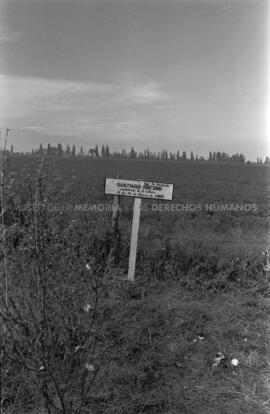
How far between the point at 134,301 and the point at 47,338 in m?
1.51

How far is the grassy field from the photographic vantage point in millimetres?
2062

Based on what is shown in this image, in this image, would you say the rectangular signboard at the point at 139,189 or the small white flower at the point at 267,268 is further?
the small white flower at the point at 267,268

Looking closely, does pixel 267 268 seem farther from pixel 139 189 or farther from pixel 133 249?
pixel 139 189

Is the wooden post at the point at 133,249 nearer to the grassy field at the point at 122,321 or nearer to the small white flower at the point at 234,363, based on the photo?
the grassy field at the point at 122,321

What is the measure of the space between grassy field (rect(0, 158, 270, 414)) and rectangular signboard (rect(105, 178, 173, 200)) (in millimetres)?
580

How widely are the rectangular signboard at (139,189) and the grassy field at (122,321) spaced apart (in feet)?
1.90

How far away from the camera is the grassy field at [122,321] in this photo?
2.06 metres

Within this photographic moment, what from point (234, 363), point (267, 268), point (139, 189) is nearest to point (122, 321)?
point (234, 363)

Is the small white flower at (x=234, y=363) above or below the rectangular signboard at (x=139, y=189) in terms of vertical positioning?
below

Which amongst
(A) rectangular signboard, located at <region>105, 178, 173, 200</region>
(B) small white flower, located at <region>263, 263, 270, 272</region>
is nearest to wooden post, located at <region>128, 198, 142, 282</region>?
(A) rectangular signboard, located at <region>105, 178, 173, 200</region>

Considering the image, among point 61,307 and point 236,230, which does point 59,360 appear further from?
point 236,230

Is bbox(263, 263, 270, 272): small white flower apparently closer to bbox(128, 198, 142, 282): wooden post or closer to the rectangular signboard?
the rectangular signboard

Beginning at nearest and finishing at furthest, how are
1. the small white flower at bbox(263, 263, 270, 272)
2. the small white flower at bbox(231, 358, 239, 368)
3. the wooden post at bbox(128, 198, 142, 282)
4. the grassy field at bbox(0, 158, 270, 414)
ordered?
the grassy field at bbox(0, 158, 270, 414) → the small white flower at bbox(231, 358, 239, 368) → the wooden post at bbox(128, 198, 142, 282) → the small white flower at bbox(263, 263, 270, 272)

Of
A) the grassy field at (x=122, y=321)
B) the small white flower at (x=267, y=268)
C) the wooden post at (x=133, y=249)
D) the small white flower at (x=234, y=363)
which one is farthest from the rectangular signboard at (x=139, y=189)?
the small white flower at (x=234, y=363)
